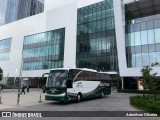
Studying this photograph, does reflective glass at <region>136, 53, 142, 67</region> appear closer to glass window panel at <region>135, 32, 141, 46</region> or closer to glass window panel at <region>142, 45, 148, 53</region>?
glass window panel at <region>142, 45, 148, 53</region>

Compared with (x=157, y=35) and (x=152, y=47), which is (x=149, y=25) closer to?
(x=157, y=35)

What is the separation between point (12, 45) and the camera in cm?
6744

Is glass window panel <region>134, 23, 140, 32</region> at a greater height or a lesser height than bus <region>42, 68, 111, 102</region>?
greater

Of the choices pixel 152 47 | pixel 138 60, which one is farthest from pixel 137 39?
pixel 138 60

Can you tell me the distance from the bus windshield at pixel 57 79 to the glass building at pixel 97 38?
24.6 metres

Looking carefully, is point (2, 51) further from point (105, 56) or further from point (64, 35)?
point (105, 56)

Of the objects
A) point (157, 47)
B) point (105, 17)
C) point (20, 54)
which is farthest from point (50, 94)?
point (20, 54)

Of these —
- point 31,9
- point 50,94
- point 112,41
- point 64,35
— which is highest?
point 31,9

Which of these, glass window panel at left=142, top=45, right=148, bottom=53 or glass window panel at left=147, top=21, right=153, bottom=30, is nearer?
glass window panel at left=142, top=45, right=148, bottom=53

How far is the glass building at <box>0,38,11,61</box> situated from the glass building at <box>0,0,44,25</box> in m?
77.5

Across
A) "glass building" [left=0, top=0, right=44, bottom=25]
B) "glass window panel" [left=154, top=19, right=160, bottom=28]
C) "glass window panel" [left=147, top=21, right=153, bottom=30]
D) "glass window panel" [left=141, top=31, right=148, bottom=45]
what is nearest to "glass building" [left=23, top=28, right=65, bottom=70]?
"glass window panel" [left=141, top=31, right=148, bottom=45]

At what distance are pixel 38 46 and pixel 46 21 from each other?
7980 millimetres

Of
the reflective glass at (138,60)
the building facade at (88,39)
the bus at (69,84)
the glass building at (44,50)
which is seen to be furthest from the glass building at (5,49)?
the bus at (69,84)

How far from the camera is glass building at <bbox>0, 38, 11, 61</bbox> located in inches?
2702
